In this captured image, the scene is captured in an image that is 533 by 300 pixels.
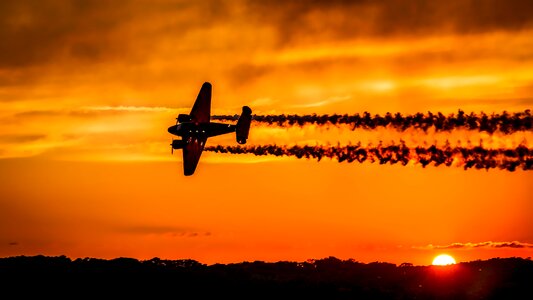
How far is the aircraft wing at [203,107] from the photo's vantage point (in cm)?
11544

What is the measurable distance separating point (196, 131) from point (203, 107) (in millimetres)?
7551

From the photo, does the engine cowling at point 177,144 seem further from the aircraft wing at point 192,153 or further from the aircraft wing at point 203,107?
the aircraft wing at point 203,107

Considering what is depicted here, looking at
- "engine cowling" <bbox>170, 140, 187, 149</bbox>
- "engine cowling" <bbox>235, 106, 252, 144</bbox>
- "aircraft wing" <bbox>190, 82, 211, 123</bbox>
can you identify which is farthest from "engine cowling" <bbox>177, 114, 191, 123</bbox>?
"engine cowling" <bbox>235, 106, 252, 144</bbox>

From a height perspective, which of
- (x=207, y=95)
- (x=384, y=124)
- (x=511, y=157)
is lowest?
(x=511, y=157)

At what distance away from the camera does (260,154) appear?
102125 mm

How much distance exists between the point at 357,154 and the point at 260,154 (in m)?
17.7

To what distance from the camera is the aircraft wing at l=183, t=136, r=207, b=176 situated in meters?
112

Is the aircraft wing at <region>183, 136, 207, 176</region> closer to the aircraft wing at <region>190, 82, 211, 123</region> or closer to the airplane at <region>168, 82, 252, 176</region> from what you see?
the airplane at <region>168, 82, 252, 176</region>

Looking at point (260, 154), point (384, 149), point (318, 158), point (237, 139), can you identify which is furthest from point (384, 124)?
point (237, 139)

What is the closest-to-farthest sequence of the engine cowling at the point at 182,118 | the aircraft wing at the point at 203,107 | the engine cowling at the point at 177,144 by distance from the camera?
1. the engine cowling at the point at 177,144
2. the engine cowling at the point at 182,118
3. the aircraft wing at the point at 203,107

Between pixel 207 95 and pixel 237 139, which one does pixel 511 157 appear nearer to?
pixel 237 139

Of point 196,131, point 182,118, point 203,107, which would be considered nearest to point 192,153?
point 196,131

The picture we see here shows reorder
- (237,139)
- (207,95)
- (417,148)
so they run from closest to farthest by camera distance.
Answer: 1. (417,148)
2. (237,139)
3. (207,95)

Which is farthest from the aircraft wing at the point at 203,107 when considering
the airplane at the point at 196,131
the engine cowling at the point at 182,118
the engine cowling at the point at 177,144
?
the engine cowling at the point at 177,144
